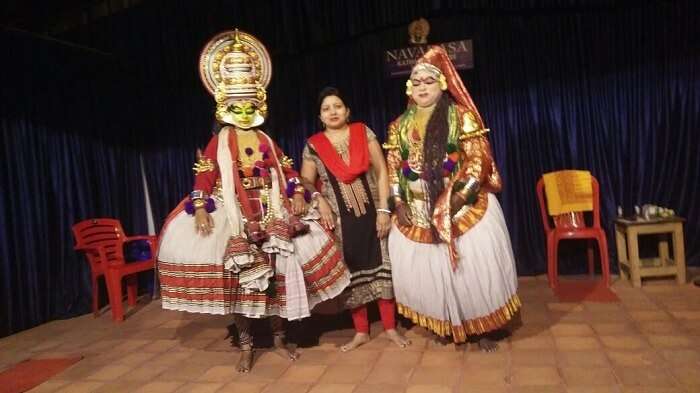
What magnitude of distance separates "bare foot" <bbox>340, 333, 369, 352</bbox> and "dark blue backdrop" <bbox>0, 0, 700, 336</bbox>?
1.94 metres

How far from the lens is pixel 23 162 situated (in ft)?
14.6

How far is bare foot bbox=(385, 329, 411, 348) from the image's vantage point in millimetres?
3215

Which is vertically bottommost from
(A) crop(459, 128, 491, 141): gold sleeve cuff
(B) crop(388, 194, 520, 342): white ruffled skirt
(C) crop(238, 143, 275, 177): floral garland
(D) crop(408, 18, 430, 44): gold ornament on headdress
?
(B) crop(388, 194, 520, 342): white ruffled skirt

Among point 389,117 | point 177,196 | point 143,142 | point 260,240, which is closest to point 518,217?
point 389,117

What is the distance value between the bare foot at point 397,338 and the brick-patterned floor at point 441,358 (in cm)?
4

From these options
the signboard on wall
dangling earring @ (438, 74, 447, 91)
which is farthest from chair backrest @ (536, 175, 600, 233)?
dangling earring @ (438, 74, 447, 91)

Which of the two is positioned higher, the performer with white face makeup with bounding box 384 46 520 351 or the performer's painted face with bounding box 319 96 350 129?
the performer's painted face with bounding box 319 96 350 129

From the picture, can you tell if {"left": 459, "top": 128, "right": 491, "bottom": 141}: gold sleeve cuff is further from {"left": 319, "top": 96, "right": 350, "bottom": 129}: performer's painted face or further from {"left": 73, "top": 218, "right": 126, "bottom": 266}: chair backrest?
{"left": 73, "top": 218, "right": 126, "bottom": 266}: chair backrest

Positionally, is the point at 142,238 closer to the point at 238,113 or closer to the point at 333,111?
the point at 238,113

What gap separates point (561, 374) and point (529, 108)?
2.56 meters

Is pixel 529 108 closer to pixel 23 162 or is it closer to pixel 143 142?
pixel 143 142

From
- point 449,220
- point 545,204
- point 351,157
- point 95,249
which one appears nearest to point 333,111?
point 351,157

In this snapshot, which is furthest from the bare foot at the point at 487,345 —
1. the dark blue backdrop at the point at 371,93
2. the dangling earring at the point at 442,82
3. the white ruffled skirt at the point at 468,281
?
the dark blue backdrop at the point at 371,93

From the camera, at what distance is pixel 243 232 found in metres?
3.02
